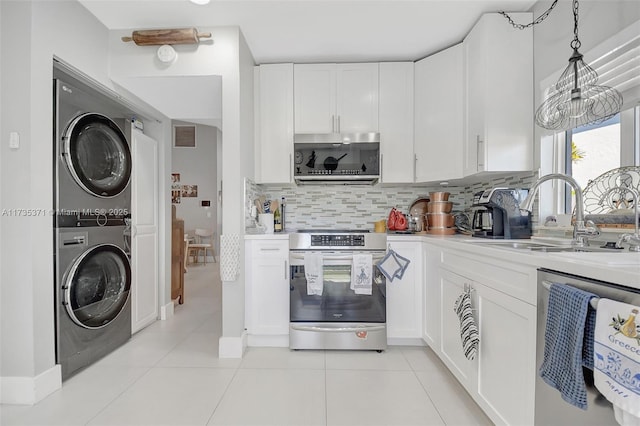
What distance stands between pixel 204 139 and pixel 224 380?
228 inches

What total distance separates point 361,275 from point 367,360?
2.04 feet

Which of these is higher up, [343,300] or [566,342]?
[566,342]

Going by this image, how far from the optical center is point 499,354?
131 cm

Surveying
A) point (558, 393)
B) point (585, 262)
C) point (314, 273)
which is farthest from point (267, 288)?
point (585, 262)

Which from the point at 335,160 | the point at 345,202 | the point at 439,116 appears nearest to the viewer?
the point at 439,116

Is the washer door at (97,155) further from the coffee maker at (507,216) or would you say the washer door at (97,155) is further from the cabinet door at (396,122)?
the coffee maker at (507,216)

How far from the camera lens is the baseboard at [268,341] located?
240 cm

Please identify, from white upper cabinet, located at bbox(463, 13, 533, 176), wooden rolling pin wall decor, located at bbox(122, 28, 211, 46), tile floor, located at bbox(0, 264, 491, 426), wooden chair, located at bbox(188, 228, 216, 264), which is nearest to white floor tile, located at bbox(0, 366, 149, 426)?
tile floor, located at bbox(0, 264, 491, 426)

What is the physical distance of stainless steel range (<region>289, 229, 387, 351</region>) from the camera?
7.50 ft

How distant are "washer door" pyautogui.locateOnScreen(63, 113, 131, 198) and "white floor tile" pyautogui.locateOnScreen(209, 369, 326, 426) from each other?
1.66 m

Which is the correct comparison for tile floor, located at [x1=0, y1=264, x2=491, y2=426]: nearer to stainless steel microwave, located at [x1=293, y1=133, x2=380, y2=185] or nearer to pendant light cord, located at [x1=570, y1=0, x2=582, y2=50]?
stainless steel microwave, located at [x1=293, y1=133, x2=380, y2=185]

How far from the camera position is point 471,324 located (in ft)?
4.88

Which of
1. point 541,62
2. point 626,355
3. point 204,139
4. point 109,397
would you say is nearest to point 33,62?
point 109,397

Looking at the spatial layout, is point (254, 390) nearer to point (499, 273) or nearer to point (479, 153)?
point (499, 273)
